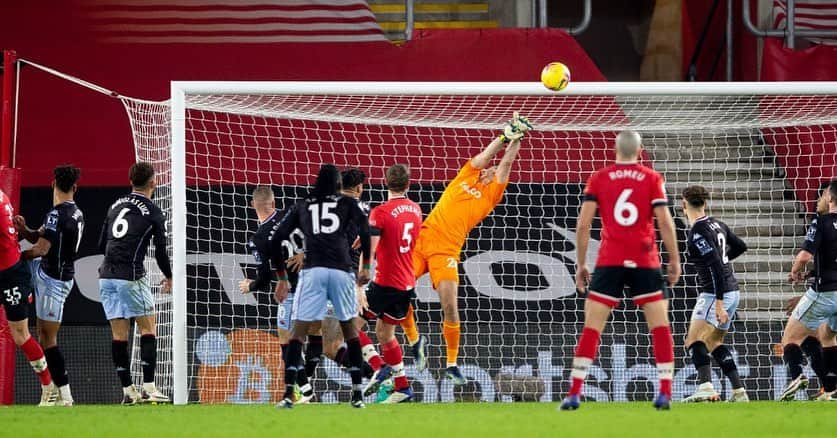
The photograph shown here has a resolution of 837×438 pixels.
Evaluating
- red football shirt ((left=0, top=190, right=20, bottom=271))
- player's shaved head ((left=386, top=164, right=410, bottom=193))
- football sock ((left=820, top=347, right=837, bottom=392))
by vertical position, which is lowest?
football sock ((left=820, top=347, right=837, bottom=392))

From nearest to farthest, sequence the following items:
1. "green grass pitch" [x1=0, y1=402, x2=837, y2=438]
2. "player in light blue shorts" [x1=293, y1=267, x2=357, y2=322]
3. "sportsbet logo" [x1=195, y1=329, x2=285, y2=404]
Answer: "green grass pitch" [x1=0, y1=402, x2=837, y2=438] < "player in light blue shorts" [x1=293, y1=267, x2=357, y2=322] < "sportsbet logo" [x1=195, y1=329, x2=285, y2=404]

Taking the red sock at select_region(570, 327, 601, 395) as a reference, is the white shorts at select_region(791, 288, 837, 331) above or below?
above

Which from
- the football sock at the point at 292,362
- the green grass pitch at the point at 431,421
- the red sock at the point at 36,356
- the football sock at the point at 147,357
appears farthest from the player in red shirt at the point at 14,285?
the football sock at the point at 292,362

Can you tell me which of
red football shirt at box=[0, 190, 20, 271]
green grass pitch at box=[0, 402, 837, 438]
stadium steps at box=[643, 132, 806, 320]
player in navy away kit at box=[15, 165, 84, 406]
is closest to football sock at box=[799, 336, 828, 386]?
green grass pitch at box=[0, 402, 837, 438]

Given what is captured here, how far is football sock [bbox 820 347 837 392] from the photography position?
11750 millimetres

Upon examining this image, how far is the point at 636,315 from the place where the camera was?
1466cm

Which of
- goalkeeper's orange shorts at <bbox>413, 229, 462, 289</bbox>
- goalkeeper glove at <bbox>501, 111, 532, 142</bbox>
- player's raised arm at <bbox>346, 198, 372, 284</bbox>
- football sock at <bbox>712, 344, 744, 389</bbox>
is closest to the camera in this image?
player's raised arm at <bbox>346, 198, 372, 284</bbox>

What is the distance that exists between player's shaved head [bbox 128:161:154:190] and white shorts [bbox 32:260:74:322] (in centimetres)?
124

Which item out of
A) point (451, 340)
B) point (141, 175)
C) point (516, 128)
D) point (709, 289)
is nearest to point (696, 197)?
point (709, 289)

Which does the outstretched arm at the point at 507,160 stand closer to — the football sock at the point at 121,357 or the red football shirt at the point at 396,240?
the red football shirt at the point at 396,240

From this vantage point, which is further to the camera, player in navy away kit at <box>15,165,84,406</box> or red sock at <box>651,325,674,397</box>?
Result: player in navy away kit at <box>15,165,84,406</box>

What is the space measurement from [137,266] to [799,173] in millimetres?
8389

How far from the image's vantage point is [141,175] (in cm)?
1152

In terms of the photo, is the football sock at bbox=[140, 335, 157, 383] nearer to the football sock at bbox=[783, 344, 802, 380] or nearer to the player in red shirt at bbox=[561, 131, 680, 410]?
the player in red shirt at bbox=[561, 131, 680, 410]
